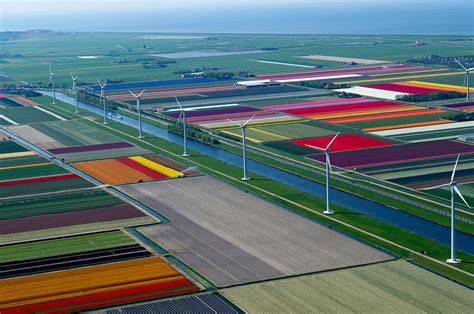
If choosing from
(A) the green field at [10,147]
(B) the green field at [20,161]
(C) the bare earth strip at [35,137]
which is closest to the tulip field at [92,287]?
(B) the green field at [20,161]

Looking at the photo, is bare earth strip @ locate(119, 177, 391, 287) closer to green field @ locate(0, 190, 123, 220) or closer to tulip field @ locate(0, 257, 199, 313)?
tulip field @ locate(0, 257, 199, 313)

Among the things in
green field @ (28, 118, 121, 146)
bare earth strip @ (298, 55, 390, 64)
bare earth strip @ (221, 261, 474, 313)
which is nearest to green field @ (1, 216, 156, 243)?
bare earth strip @ (221, 261, 474, 313)

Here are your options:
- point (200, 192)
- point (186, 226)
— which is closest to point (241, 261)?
point (186, 226)

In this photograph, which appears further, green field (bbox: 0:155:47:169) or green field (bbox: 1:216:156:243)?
green field (bbox: 0:155:47:169)

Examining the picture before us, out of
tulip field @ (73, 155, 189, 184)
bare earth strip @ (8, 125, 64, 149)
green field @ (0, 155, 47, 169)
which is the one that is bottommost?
bare earth strip @ (8, 125, 64, 149)

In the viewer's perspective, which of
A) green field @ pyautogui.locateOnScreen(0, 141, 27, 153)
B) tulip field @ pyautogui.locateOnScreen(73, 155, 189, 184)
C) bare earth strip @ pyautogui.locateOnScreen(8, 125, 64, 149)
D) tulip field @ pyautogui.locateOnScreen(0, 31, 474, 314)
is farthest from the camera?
bare earth strip @ pyautogui.locateOnScreen(8, 125, 64, 149)

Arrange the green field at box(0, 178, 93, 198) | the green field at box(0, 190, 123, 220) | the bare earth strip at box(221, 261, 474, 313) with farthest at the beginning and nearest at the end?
1. the green field at box(0, 178, 93, 198)
2. the green field at box(0, 190, 123, 220)
3. the bare earth strip at box(221, 261, 474, 313)

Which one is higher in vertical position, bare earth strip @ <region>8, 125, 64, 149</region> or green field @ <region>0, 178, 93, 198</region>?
green field @ <region>0, 178, 93, 198</region>

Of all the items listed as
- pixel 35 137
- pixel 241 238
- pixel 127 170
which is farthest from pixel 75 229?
pixel 35 137
